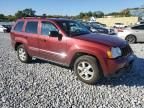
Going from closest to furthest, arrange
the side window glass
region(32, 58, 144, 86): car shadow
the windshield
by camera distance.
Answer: region(32, 58, 144, 86): car shadow, the windshield, the side window glass

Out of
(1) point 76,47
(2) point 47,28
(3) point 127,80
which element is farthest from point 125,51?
(2) point 47,28

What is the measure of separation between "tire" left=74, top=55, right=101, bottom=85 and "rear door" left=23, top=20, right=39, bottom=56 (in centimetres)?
203

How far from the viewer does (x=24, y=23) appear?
8.91m

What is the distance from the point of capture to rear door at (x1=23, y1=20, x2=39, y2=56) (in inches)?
322

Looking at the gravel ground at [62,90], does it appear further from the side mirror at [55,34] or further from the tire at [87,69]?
the side mirror at [55,34]

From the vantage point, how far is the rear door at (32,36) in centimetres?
817

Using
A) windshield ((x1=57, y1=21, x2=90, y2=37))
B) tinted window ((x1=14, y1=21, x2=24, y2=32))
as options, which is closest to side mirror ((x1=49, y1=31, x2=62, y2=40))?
windshield ((x1=57, y1=21, x2=90, y2=37))

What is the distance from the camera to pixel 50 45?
24.7 ft

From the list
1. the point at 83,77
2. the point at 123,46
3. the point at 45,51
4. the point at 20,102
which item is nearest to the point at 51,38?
the point at 45,51

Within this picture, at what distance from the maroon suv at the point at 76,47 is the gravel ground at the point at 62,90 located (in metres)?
0.44

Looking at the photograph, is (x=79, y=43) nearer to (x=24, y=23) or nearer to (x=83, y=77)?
(x=83, y=77)

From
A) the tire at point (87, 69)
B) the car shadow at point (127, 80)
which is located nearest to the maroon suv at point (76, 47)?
the tire at point (87, 69)

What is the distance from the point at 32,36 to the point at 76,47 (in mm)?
2183

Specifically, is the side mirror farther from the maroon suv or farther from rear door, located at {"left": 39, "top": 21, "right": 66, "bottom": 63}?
rear door, located at {"left": 39, "top": 21, "right": 66, "bottom": 63}
